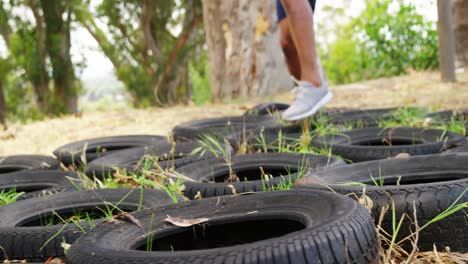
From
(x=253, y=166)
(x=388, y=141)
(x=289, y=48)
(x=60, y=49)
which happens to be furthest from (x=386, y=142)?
(x=60, y=49)

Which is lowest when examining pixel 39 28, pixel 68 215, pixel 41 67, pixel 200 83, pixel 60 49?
pixel 200 83

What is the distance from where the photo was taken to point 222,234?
5.47 ft

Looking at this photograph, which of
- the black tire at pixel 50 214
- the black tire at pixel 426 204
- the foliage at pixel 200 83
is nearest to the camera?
the black tire at pixel 426 204

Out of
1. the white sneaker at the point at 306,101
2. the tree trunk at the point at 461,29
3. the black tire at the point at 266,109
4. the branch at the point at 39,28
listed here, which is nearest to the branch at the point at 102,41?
the branch at the point at 39,28

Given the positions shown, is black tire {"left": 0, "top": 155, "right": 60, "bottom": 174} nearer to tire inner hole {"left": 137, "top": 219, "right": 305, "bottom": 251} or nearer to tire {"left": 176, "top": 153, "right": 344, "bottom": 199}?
tire {"left": 176, "top": 153, "right": 344, "bottom": 199}

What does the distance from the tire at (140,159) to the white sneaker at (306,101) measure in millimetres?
653

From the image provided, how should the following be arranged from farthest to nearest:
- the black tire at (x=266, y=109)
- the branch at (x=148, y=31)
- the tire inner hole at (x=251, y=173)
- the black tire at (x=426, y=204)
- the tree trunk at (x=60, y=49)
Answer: the branch at (x=148, y=31) < the tree trunk at (x=60, y=49) < the black tire at (x=266, y=109) < the tire inner hole at (x=251, y=173) < the black tire at (x=426, y=204)

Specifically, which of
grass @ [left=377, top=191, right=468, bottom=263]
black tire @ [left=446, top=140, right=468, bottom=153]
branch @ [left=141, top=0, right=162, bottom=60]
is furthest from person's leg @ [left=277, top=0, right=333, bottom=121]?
branch @ [left=141, top=0, right=162, bottom=60]

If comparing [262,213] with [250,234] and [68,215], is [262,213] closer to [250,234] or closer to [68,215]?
[250,234]

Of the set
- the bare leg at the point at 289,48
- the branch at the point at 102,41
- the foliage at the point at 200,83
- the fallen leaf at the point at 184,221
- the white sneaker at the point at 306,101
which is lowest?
the foliage at the point at 200,83

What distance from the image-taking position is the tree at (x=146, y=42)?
13.6m

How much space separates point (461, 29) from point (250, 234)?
8873 mm

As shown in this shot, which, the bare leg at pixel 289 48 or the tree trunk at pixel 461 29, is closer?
the bare leg at pixel 289 48

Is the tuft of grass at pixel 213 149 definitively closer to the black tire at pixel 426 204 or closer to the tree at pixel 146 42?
the black tire at pixel 426 204
